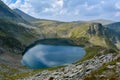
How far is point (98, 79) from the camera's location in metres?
37.1

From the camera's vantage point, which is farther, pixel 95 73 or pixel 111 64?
pixel 111 64

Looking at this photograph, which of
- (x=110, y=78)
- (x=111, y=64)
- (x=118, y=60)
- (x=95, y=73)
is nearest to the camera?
(x=110, y=78)

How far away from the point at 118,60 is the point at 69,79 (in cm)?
943

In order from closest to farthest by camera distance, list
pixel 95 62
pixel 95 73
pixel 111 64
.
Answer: pixel 95 73
pixel 111 64
pixel 95 62

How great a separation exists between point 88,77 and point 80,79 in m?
3.58

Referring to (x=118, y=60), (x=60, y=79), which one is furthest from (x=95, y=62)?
(x=60, y=79)

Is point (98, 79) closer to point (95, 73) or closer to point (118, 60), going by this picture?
point (95, 73)

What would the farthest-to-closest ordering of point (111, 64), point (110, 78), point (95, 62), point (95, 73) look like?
1. point (95, 62)
2. point (111, 64)
3. point (95, 73)
4. point (110, 78)

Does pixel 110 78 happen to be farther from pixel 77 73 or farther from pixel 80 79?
pixel 77 73

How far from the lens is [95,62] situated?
5241cm

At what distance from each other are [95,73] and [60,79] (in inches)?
286

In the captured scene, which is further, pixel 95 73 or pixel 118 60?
pixel 118 60

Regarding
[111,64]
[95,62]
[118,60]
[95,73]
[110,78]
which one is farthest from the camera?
[95,62]

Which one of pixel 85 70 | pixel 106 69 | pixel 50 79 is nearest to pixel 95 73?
pixel 106 69
